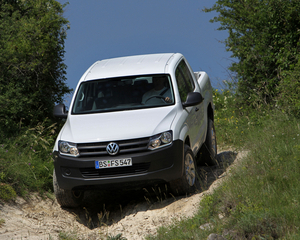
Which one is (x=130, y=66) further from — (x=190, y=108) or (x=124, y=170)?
(x=124, y=170)

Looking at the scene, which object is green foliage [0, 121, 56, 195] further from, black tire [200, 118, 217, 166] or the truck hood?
black tire [200, 118, 217, 166]

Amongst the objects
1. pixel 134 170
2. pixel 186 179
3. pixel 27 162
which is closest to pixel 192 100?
pixel 186 179

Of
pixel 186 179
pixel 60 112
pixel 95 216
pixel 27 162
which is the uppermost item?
pixel 60 112

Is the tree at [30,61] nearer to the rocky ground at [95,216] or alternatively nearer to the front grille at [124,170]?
the rocky ground at [95,216]

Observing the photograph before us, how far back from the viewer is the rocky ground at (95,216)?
17.5 feet

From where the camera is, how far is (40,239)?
5.21m

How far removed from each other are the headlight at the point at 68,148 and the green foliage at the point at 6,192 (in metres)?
1.45

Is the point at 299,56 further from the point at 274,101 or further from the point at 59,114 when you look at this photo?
the point at 59,114

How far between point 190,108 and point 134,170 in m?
1.71

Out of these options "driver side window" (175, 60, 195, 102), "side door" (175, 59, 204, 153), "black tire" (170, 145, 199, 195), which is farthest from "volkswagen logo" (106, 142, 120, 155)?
"driver side window" (175, 60, 195, 102)

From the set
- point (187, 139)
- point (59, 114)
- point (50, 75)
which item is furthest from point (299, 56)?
point (50, 75)

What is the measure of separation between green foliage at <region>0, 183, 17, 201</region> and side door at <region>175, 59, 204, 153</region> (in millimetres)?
3116

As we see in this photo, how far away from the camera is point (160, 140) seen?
5.42 metres

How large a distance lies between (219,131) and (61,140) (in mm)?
6231
